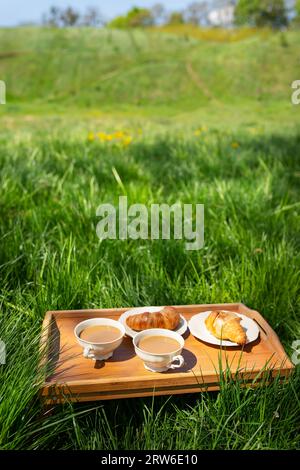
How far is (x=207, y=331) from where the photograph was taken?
207cm

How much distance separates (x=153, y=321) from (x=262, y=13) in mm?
27184

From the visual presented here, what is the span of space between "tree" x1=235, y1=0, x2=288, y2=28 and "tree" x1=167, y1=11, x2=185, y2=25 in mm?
6865

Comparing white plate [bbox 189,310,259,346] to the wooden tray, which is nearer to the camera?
the wooden tray

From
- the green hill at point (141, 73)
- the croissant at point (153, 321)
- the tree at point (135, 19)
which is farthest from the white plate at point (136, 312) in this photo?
the tree at point (135, 19)

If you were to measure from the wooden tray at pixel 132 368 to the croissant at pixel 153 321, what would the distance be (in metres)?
0.07

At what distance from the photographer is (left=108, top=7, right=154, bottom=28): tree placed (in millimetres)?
32312

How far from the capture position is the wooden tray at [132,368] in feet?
5.67

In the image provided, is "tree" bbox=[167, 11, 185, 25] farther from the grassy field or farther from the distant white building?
the grassy field

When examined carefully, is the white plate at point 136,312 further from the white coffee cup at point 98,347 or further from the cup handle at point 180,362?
the cup handle at point 180,362

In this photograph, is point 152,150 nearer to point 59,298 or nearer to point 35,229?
point 35,229

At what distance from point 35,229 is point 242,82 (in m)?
16.5

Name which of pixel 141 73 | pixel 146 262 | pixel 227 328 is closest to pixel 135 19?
pixel 141 73

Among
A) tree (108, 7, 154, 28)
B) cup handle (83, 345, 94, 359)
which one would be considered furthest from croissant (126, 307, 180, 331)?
tree (108, 7, 154, 28)

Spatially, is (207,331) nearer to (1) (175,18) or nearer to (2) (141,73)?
(2) (141,73)
